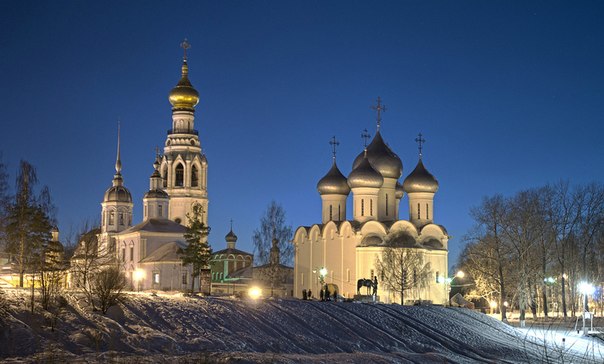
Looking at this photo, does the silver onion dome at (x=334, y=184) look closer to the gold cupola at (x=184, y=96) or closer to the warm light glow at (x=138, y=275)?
the warm light glow at (x=138, y=275)

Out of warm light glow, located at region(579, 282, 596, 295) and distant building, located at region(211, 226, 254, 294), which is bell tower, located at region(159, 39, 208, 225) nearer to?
distant building, located at region(211, 226, 254, 294)

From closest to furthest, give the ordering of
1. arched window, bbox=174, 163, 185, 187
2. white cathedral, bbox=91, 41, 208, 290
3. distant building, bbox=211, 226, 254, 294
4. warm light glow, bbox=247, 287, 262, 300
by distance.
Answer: warm light glow, bbox=247, 287, 262, 300 → white cathedral, bbox=91, 41, 208, 290 → arched window, bbox=174, 163, 185, 187 → distant building, bbox=211, 226, 254, 294

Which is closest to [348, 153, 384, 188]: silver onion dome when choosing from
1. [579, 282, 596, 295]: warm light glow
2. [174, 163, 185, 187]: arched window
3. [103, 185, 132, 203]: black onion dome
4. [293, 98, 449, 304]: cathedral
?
[293, 98, 449, 304]: cathedral

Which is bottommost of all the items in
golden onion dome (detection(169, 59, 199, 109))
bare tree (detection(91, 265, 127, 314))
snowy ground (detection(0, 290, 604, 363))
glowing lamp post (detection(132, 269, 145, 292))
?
snowy ground (detection(0, 290, 604, 363))

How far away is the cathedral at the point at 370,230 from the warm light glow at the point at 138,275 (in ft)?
36.2

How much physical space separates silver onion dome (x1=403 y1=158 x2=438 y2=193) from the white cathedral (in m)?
18.2

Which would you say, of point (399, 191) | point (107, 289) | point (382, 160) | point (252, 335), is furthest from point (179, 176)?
point (252, 335)

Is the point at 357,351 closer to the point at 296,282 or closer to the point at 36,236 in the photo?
the point at 36,236

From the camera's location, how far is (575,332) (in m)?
47.1

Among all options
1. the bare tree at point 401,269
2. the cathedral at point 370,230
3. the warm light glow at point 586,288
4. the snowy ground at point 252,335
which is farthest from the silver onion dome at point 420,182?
the snowy ground at point 252,335

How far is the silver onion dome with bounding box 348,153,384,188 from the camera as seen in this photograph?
67.3 m

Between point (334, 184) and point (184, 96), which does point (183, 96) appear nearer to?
point (184, 96)

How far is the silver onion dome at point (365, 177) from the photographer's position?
67312mm

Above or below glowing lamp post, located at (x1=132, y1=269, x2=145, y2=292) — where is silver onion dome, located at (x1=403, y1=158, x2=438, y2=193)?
above
